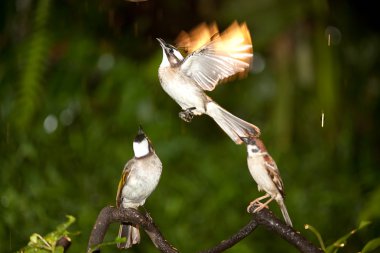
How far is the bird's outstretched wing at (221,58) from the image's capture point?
78 cm

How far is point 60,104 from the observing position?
2482 mm

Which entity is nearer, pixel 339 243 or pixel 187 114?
pixel 187 114

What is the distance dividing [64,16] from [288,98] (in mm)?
766

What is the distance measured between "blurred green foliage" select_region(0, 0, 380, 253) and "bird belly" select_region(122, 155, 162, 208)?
51.4 inches

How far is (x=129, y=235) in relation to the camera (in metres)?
0.89

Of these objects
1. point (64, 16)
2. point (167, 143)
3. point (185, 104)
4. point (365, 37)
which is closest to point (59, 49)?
point (64, 16)

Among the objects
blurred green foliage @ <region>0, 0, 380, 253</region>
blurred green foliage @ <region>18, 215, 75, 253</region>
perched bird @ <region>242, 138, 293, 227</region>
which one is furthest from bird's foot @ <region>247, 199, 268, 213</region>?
blurred green foliage @ <region>0, 0, 380, 253</region>

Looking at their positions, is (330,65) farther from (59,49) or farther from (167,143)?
(59,49)

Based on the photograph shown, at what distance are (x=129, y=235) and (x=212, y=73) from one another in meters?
0.22

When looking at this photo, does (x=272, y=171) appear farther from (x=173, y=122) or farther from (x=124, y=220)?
(x=173, y=122)

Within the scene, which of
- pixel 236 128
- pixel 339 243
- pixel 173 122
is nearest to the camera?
pixel 236 128

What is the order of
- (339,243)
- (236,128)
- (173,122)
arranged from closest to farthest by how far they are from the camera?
(236,128), (339,243), (173,122)

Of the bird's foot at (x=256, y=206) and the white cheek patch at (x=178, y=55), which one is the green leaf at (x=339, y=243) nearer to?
the bird's foot at (x=256, y=206)

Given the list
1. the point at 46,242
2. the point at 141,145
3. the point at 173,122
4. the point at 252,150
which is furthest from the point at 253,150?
the point at 173,122
